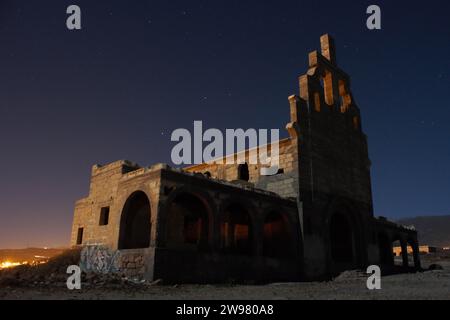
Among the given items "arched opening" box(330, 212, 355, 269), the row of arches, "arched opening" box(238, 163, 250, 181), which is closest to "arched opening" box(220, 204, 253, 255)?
the row of arches

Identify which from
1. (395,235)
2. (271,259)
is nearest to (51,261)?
(271,259)

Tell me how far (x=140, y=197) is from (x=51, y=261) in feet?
20.0

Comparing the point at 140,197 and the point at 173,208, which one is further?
the point at 173,208

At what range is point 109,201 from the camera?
19.0 m

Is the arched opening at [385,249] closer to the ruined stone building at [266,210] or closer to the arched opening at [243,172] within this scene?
the ruined stone building at [266,210]

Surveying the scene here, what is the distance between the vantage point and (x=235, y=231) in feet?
69.9

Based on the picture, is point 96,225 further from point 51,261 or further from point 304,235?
point 304,235

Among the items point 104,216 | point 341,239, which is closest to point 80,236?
point 104,216

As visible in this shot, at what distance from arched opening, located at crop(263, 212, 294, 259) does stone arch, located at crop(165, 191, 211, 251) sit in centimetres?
384

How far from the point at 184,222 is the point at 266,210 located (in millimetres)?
4192

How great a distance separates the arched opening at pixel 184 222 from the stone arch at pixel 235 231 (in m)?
1.51

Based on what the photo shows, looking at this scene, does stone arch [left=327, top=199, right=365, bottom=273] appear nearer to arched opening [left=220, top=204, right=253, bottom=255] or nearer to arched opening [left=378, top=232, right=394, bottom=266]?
arched opening [left=378, top=232, right=394, bottom=266]

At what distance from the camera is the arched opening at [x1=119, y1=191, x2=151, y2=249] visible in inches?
587
